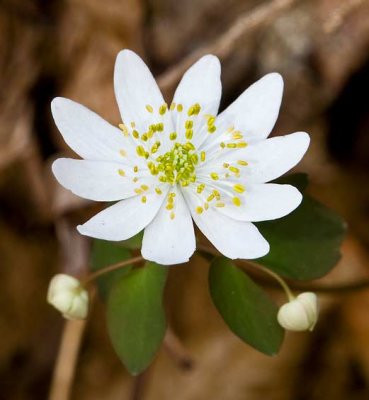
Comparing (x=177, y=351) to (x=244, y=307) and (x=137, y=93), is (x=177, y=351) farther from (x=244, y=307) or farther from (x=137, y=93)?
(x=137, y=93)

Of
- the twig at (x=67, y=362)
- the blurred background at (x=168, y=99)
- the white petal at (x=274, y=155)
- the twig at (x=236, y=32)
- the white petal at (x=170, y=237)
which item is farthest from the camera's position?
the twig at (x=236, y=32)

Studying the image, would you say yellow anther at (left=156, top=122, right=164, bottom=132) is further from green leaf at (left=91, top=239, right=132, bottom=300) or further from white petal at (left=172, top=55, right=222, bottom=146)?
green leaf at (left=91, top=239, right=132, bottom=300)

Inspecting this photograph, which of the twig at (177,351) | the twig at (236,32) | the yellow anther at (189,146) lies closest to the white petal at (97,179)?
the yellow anther at (189,146)

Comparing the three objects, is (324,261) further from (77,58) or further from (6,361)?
(77,58)

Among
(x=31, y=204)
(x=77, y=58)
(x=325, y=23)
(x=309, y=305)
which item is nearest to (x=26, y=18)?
(x=77, y=58)

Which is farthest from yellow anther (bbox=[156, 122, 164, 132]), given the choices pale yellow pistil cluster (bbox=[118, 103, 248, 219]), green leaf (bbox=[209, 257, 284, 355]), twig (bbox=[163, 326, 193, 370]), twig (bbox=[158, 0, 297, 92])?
twig (bbox=[158, 0, 297, 92])

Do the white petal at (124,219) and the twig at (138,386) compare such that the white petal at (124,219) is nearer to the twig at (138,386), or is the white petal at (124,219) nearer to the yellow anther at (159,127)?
the yellow anther at (159,127)

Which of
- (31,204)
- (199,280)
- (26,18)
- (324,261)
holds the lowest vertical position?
(199,280)

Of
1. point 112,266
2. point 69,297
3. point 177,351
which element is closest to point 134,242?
point 112,266
